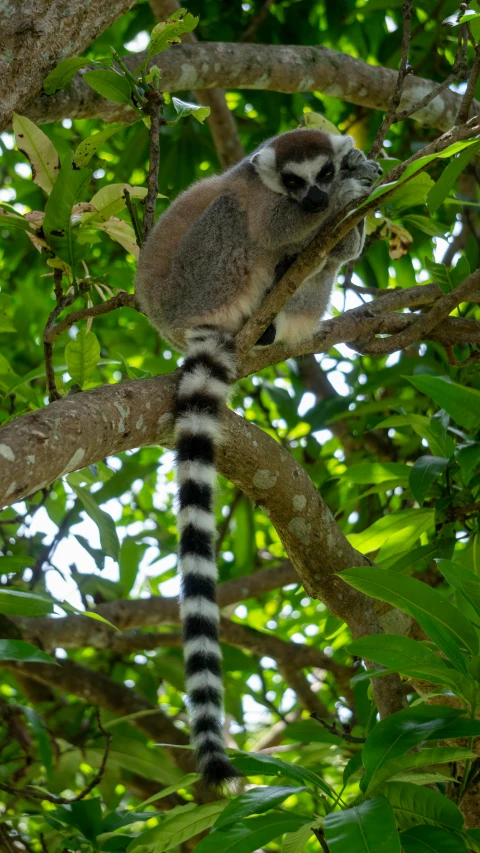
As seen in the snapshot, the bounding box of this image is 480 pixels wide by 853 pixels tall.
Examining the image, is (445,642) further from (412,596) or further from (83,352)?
(83,352)

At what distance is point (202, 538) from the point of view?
2.46 meters

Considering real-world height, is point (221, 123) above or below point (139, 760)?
above

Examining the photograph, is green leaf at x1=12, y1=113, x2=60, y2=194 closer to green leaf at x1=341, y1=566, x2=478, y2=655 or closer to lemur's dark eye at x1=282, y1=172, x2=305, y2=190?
lemur's dark eye at x1=282, y1=172, x2=305, y2=190

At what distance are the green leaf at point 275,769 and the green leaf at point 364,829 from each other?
0.35m

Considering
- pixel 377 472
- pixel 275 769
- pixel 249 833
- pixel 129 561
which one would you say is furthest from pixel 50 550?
pixel 249 833

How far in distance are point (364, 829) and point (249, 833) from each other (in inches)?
11.7

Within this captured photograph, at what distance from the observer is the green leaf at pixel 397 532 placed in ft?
10.5

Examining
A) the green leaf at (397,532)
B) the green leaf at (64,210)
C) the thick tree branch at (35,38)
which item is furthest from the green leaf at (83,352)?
the green leaf at (397,532)

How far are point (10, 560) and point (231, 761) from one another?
1.04m

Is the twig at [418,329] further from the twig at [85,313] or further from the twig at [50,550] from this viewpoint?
the twig at [50,550]

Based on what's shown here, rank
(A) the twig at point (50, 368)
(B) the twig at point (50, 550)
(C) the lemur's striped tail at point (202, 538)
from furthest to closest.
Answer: (B) the twig at point (50, 550) < (A) the twig at point (50, 368) < (C) the lemur's striped tail at point (202, 538)

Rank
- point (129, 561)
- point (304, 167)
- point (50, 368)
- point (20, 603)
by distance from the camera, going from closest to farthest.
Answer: point (20, 603) < point (50, 368) < point (304, 167) < point (129, 561)

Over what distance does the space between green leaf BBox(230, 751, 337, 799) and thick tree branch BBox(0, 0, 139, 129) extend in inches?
82.7

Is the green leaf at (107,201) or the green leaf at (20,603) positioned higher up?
the green leaf at (107,201)
